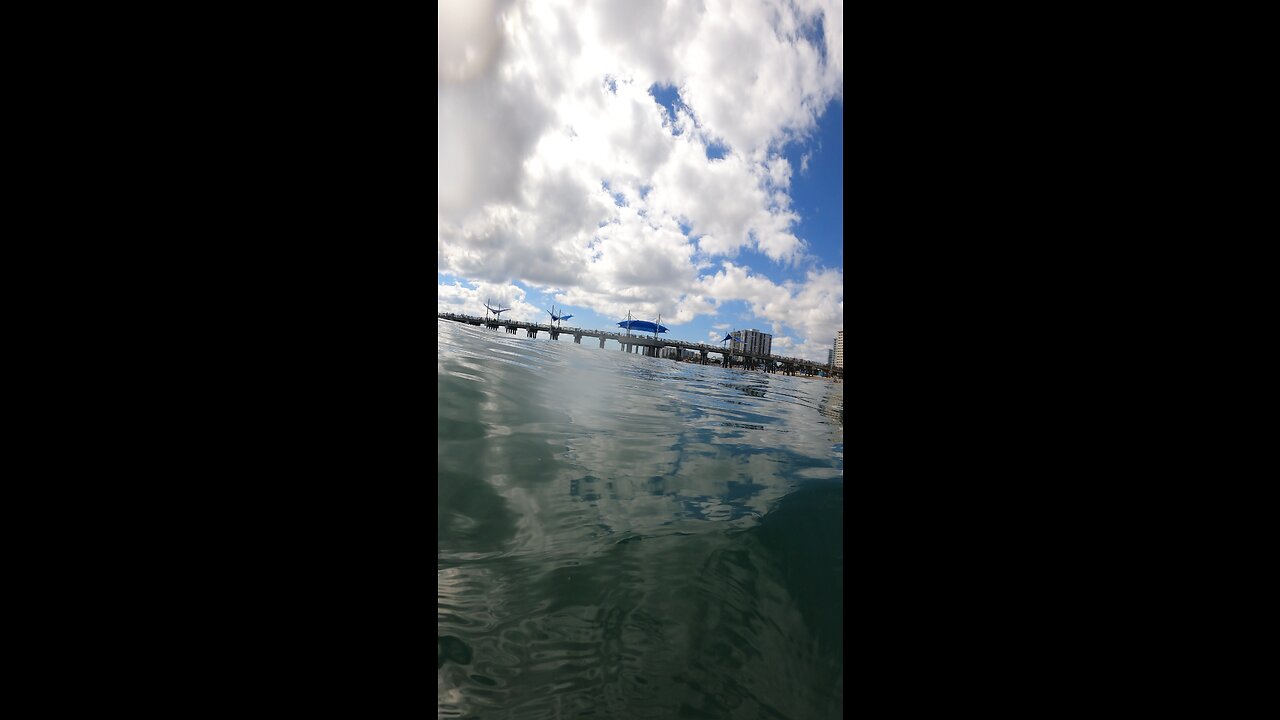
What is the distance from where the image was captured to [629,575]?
4.20 meters

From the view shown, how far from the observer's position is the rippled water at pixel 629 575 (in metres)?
3.09

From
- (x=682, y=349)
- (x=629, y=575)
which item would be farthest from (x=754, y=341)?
(x=629, y=575)

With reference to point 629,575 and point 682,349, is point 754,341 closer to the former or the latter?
point 682,349

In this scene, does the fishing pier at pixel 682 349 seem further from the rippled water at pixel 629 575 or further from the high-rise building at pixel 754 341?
the rippled water at pixel 629 575

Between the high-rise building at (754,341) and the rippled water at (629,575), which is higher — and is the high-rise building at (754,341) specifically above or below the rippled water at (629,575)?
above

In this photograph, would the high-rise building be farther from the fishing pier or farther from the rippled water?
the rippled water

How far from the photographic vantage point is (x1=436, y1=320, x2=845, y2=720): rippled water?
3088 millimetres

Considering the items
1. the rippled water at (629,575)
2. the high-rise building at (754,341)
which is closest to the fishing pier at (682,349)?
the high-rise building at (754,341)
